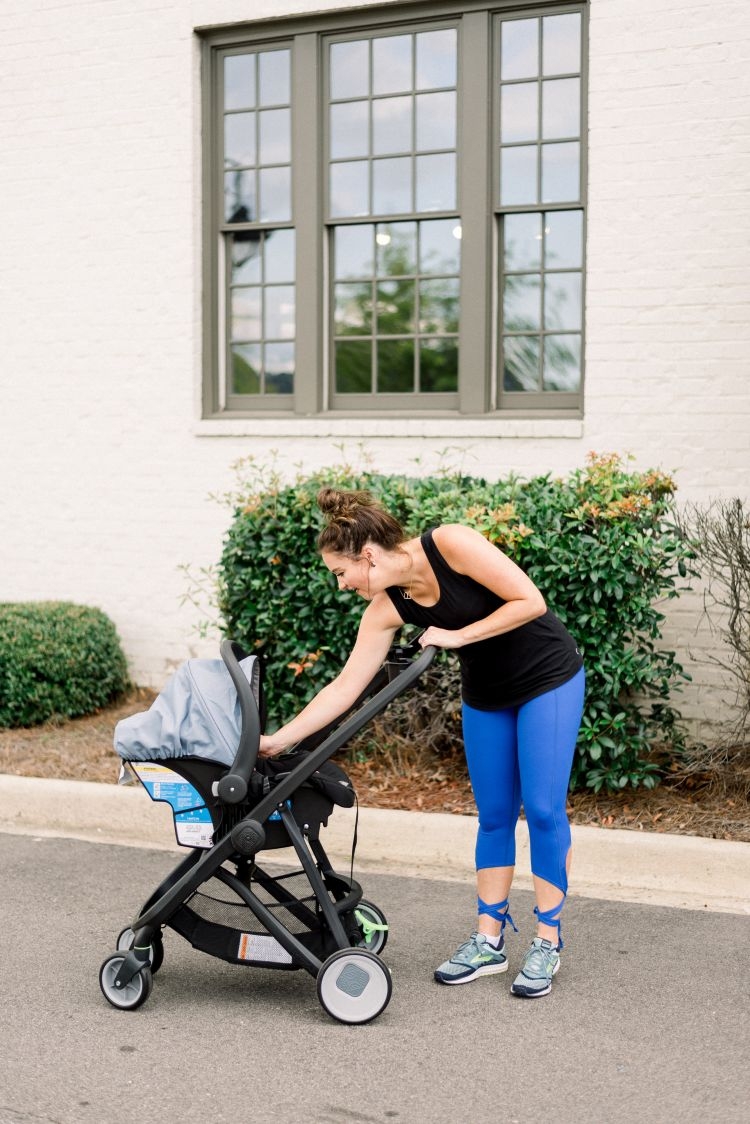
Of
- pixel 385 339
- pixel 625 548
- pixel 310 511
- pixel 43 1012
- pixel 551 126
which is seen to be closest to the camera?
pixel 43 1012

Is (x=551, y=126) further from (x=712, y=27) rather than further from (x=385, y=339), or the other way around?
(x=385, y=339)

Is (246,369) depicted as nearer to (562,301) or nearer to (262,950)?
(562,301)

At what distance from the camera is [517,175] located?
8148mm

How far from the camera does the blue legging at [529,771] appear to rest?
14.0ft

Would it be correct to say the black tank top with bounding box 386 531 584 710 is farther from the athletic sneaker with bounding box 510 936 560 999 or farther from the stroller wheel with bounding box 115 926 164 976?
the stroller wheel with bounding box 115 926 164 976

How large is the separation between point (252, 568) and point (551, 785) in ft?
10.5

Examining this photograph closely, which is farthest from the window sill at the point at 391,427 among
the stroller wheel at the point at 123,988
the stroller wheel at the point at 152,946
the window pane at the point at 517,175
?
the stroller wheel at the point at 123,988

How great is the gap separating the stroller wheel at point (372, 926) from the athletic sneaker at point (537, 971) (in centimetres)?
49

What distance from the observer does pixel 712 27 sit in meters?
7.29

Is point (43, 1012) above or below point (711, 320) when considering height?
below

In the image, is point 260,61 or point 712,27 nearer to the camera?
point 712,27

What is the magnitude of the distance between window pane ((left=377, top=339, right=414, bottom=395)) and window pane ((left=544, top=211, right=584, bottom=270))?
42.9 inches

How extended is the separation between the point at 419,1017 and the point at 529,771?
2.86 feet

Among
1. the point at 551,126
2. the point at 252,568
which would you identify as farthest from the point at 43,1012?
the point at 551,126
